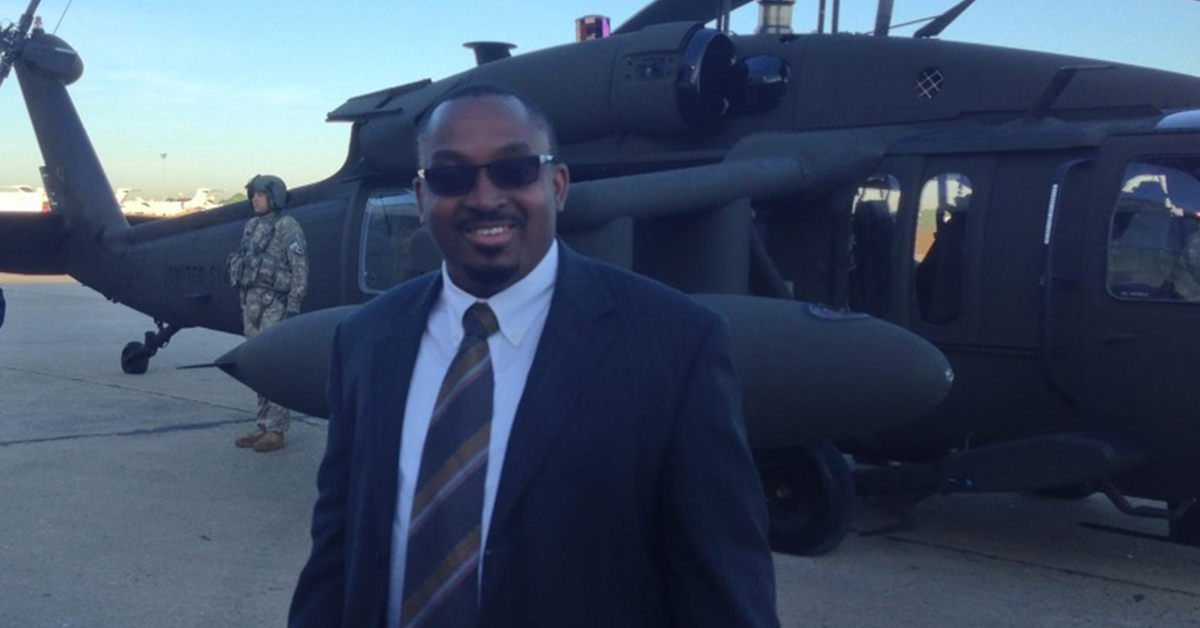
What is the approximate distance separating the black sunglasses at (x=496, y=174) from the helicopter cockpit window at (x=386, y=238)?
6.20 m

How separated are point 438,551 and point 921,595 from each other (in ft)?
13.6

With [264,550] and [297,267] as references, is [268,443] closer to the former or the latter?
[297,267]

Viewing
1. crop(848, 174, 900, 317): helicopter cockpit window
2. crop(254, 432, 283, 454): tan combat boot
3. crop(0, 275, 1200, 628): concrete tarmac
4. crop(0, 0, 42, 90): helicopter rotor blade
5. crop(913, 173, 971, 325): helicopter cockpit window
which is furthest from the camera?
crop(0, 0, 42, 90): helicopter rotor blade

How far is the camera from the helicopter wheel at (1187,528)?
5789 mm

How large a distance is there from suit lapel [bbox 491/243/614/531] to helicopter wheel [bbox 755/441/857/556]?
421 centimetres

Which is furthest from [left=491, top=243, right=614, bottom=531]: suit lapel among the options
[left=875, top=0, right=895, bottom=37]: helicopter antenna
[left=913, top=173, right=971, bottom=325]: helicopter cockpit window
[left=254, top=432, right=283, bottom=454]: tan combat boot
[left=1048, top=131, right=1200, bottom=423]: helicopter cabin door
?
[left=254, top=432, right=283, bottom=454]: tan combat boot

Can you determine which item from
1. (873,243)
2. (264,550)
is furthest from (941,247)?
(264,550)

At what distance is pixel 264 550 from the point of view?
6215 millimetres

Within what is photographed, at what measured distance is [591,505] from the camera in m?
1.87

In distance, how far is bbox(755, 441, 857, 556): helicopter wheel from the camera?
6.11 metres

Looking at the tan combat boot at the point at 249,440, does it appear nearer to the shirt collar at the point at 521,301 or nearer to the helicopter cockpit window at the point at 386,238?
the helicopter cockpit window at the point at 386,238

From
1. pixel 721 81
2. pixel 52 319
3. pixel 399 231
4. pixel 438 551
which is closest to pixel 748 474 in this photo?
pixel 438 551

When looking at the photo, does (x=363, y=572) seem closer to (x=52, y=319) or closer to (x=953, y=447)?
(x=953, y=447)

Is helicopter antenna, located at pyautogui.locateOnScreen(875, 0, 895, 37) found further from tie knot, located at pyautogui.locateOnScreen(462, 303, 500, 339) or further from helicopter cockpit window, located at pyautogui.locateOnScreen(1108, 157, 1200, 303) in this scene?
tie knot, located at pyautogui.locateOnScreen(462, 303, 500, 339)
